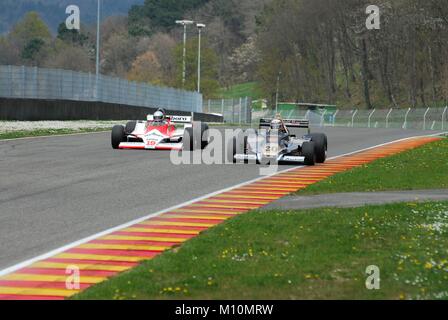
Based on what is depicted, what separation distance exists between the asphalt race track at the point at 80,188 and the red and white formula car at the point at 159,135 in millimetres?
440

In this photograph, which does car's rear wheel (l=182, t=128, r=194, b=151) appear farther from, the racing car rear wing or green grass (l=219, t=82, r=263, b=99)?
green grass (l=219, t=82, r=263, b=99)

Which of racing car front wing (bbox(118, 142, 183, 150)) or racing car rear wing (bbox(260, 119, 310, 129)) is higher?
racing car rear wing (bbox(260, 119, 310, 129))

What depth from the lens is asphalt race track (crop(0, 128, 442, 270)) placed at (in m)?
10.6

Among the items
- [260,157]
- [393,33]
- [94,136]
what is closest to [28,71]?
[94,136]

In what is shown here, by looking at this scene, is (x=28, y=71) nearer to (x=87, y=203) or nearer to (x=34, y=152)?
(x=34, y=152)

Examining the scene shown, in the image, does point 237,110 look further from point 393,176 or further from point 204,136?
point 393,176

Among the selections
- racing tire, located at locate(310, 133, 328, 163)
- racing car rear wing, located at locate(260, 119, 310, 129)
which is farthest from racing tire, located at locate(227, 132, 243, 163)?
racing tire, located at locate(310, 133, 328, 163)

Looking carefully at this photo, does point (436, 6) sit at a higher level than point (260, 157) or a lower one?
higher

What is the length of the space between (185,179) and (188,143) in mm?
5488

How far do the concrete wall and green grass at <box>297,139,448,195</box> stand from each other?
52.7ft

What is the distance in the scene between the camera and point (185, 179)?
16266 millimetres

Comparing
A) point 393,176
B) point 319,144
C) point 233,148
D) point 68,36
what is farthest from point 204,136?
point 68,36

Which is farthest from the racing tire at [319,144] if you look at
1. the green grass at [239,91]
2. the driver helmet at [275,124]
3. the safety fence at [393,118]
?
the green grass at [239,91]

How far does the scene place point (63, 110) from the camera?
1427 inches
